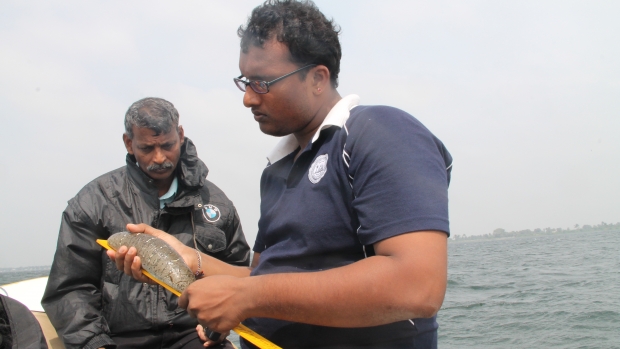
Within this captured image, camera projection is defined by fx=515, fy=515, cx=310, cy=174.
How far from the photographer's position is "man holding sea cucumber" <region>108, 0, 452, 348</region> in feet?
6.06

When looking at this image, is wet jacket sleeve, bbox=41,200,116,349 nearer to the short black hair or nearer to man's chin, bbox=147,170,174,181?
man's chin, bbox=147,170,174,181

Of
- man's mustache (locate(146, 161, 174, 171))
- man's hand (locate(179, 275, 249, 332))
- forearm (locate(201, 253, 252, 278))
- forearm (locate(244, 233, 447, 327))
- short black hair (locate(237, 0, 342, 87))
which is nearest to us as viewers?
forearm (locate(244, 233, 447, 327))

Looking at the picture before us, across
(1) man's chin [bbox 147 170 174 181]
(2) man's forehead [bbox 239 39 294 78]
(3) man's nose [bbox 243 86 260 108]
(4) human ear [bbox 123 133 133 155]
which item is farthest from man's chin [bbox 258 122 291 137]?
(4) human ear [bbox 123 133 133 155]

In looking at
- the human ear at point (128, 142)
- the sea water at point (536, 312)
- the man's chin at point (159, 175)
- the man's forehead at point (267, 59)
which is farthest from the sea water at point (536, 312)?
the man's forehead at point (267, 59)

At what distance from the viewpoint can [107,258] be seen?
430cm

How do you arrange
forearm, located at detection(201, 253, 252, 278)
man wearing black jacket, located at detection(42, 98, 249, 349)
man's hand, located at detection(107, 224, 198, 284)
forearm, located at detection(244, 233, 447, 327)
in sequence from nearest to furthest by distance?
forearm, located at detection(244, 233, 447, 327) < man's hand, located at detection(107, 224, 198, 284) < forearm, located at detection(201, 253, 252, 278) < man wearing black jacket, located at detection(42, 98, 249, 349)

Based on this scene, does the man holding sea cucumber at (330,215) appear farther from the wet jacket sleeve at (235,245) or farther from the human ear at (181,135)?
the human ear at (181,135)

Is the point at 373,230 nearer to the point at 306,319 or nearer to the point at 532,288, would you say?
the point at 306,319

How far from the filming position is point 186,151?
4914 millimetres

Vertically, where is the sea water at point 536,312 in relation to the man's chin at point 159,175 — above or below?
below

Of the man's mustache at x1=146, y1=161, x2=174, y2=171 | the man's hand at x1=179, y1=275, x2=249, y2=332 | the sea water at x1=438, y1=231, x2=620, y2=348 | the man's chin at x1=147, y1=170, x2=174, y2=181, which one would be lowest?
the sea water at x1=438, y1=231, x2=620, y2=348

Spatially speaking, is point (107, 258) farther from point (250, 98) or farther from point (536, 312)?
point (536, 312)

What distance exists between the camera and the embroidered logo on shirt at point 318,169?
2.20 meters

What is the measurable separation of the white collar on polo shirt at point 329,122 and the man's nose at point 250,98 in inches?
15.1
